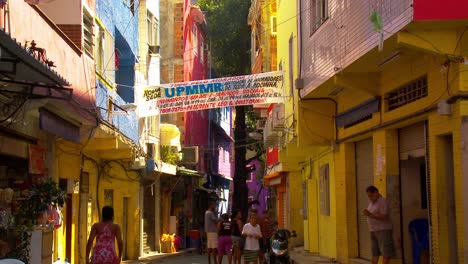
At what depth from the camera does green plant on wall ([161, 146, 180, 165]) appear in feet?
106

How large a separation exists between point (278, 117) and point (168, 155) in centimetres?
857

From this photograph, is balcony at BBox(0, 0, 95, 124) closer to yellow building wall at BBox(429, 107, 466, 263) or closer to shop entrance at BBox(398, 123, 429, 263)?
yellow building wall at BBox(429, 107, 466, 263)

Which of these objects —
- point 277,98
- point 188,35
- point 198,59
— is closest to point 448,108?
point 277,98

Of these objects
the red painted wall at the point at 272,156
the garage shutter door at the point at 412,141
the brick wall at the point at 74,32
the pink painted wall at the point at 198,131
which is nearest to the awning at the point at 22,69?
the brick wall at the point at 74,32

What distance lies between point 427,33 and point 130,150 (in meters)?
14.0

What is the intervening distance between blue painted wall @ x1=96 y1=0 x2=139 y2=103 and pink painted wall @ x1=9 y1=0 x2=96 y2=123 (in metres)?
5.25

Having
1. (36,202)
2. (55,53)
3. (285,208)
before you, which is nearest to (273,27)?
(285,208)

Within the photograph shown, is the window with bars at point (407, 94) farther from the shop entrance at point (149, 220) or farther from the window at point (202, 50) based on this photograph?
the window at point (202, 50)

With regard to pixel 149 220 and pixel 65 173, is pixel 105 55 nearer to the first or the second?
pixel 65 173

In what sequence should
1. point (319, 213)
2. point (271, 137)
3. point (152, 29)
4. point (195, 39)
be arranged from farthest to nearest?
point (195, 39) < point (152, 29) < point (271, 137) < point (319, 213)

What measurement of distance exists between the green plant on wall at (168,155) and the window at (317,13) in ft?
49.6

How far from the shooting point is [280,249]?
17109 mm

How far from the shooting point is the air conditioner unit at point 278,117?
24923 millimetres

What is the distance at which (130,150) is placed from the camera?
23125 millimetres
